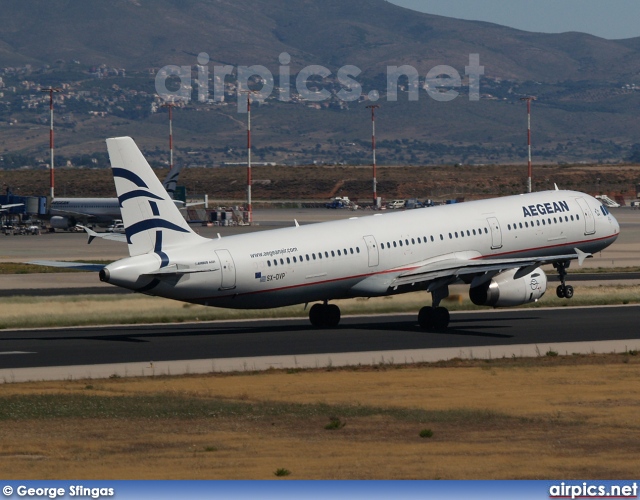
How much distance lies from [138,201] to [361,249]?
375 inches

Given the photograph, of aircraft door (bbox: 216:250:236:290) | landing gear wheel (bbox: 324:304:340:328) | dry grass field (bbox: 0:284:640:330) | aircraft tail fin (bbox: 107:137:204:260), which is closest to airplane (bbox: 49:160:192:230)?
dry grass field (bbox: 0:284:640:330)

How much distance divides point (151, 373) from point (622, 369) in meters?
14.5

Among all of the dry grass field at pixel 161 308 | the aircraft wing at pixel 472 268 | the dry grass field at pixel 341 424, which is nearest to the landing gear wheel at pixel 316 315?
the aircraft wing at pixel 472 268

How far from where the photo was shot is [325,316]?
174 feet

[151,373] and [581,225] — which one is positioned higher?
[581,225]

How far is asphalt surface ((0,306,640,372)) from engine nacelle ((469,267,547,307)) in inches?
47.8

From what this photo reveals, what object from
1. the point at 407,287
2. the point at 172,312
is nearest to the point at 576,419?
the point at 407,287

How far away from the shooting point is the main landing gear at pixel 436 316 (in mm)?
51125

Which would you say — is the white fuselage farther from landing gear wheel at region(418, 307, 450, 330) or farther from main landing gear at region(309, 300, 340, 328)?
main landing gear at region(309, 300, 340, 328)

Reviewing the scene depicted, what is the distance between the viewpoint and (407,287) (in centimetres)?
5112

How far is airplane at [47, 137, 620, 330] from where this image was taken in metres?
45.7

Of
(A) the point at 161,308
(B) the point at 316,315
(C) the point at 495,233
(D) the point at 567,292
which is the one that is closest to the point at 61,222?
(A) the point at 161,308

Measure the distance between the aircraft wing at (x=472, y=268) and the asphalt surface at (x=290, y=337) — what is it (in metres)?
2.13

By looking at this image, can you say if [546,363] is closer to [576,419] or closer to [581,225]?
[576,419]
